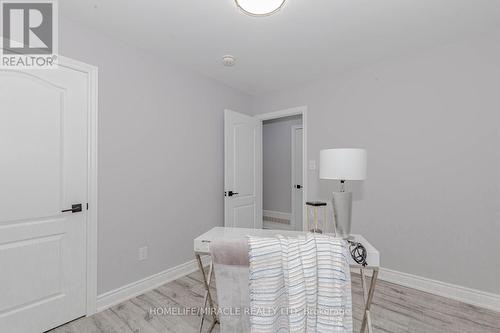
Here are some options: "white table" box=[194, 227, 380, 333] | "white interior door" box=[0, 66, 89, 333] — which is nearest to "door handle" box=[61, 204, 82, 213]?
"white interior door" box=[0, 66, 89, 333]

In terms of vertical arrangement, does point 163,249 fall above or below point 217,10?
below

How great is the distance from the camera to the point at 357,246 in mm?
1504

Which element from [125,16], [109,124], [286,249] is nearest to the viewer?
[286,249]

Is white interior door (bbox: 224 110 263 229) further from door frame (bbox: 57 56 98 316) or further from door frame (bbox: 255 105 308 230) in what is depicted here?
door frame (bbox: 57 56 98 316)

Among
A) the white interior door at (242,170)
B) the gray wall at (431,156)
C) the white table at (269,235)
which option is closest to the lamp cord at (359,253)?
the white table at (269,235)

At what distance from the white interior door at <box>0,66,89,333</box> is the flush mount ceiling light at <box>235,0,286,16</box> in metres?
1.48

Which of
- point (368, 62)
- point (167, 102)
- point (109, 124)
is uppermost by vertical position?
point (368, 62)

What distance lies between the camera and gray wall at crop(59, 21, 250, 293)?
2127 mm

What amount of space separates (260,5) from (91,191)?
1.98m

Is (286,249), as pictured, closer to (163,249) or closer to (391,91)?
(163,249)

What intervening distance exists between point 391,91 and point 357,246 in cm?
195

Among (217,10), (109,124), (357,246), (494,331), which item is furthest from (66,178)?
(494,331)

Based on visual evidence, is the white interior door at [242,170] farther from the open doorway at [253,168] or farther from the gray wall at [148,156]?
the gray wall at [148,156]

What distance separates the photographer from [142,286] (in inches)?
93.4
